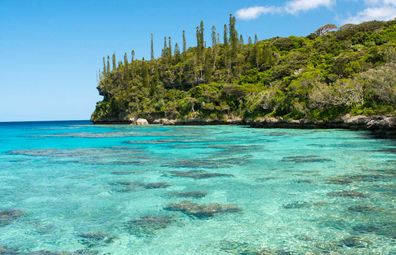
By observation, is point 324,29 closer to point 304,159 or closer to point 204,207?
point 304,159

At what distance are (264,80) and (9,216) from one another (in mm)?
72417

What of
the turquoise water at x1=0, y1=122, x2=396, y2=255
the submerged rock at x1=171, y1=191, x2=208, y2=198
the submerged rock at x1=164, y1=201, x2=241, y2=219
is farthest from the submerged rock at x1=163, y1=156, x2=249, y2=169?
the submerged rock at x1=164, y1=201, x2=241, y2=219

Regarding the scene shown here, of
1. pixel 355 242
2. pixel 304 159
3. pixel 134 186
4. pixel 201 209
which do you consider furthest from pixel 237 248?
pixel 304 159

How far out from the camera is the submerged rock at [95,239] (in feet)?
28.1

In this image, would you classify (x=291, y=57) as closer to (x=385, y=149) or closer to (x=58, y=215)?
(x=385, y=149)

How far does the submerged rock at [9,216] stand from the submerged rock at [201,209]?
4.56 metres

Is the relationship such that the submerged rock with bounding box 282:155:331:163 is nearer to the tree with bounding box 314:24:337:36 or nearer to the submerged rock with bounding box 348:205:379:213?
the submerged rock with bounding box 348:205:379:213

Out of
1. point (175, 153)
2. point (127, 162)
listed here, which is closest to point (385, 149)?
point (175, 153)

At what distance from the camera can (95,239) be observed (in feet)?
29.0

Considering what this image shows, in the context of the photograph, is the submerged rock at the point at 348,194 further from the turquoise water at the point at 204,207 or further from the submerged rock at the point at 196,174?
the submerged rock at the point at 196,174

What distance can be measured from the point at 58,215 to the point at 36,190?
4501 millimetres

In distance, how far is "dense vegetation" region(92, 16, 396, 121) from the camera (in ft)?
152

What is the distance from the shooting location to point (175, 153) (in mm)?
27000

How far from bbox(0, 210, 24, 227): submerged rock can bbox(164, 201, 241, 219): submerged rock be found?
456cm
